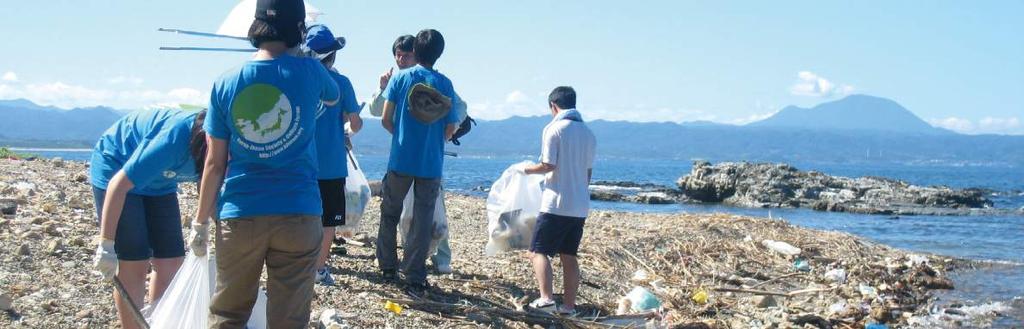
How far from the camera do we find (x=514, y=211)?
696cm

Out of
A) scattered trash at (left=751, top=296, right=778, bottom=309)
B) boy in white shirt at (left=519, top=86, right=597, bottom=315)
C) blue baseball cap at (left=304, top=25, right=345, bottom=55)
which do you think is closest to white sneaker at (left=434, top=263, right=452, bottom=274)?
boy in white shirt at (left=519, top=86, right=597, bottom=315)

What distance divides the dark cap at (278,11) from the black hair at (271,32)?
18 millimetres

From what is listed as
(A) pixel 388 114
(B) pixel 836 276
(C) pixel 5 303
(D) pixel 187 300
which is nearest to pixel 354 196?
(A) pixel 388 114

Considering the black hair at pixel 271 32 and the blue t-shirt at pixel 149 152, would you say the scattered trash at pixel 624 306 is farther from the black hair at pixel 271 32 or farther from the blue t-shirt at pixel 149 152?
the black hair at pixel 271 32

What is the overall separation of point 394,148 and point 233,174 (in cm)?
277

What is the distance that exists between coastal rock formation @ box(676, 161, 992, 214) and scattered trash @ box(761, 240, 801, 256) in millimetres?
→ 21026

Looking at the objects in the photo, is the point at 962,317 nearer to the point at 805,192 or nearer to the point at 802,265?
the point at 802,265

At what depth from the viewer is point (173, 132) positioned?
144 inches

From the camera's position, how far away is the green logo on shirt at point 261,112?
3373 mm

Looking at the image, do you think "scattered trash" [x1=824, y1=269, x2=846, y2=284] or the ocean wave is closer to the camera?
the ocean wave

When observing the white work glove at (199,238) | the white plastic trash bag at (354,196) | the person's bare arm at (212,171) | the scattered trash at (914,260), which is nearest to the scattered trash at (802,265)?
the scattered trash at (914,260)

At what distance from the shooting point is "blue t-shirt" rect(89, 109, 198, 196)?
3.62m

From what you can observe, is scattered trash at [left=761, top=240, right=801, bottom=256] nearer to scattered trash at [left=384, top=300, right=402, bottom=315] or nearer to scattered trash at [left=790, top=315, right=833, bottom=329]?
scattered trash at [left=790, top=315, right=833, bottom=329]

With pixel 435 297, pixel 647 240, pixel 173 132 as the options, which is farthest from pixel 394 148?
pixel 647 240
